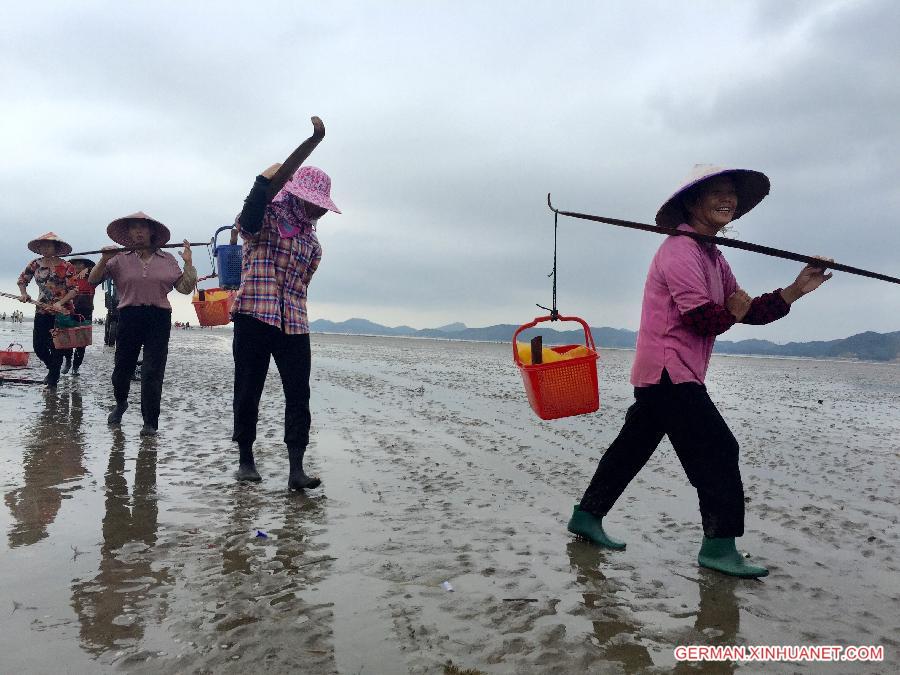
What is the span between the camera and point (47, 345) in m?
9.77

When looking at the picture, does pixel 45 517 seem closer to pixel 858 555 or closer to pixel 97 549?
pixel 97 549

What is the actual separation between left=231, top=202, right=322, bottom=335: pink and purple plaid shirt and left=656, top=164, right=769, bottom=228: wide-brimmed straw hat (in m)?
2.60

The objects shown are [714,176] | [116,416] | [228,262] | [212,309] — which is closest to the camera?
[714,176]

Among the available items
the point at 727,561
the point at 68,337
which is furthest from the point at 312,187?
the point at 68,337

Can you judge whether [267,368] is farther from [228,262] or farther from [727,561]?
[727,561]

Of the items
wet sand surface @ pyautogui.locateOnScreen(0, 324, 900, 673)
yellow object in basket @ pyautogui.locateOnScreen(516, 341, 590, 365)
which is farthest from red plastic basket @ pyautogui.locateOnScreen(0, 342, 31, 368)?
yellow object in basket @ pyautogui.locateOnScreen(516, 341, 590, 365)

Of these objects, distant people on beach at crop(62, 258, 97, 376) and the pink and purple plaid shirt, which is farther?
distant people on beach at crop(62, 258, 97, 376)

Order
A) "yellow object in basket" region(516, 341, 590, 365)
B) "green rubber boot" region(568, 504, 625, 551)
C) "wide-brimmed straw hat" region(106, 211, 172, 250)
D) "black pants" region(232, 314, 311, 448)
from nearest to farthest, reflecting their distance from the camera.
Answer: "green rubber boot" region(568, 504, 625, 551) → "yellow object in basket" region(516, 341, 590, 365) → "black pants" region(232, 314, 311, 448) → "wide-brimmed straw hat" region(106, 211, 172, 250)

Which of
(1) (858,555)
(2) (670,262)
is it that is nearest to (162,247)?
(2) (670,262)

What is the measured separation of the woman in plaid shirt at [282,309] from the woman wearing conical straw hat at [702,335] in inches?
96.8

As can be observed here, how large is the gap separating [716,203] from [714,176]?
15cm

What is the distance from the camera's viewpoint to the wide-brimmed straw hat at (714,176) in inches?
134

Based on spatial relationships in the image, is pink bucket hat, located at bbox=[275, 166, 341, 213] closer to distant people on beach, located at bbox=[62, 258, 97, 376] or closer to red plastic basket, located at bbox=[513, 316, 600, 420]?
red plastic basket, located at bbox=[513, 316, 600, 420]

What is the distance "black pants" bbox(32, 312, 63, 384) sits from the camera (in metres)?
9.59
